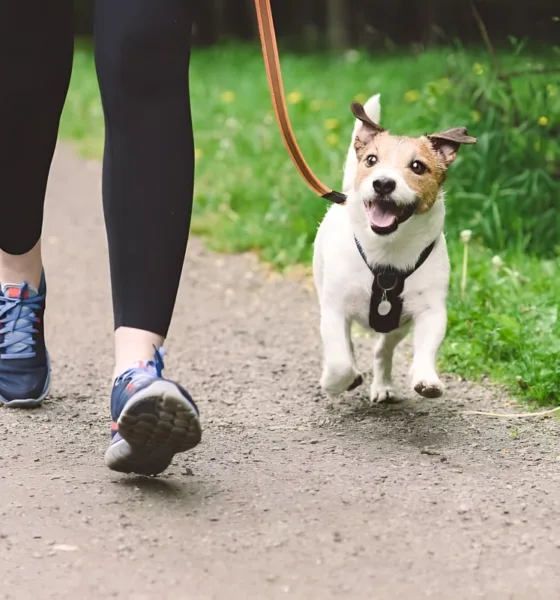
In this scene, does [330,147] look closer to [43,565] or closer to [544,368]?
[544,368]

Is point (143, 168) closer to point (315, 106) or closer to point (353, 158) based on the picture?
point (353, 158)

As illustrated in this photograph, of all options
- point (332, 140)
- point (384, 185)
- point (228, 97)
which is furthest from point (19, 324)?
point (228, 97)

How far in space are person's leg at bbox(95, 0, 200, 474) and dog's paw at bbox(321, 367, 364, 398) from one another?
0.80 m

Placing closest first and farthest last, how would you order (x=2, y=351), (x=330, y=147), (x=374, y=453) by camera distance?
1. (x=374, y=453)
2. (x=2, y=351)
3. (x=330, y=147)

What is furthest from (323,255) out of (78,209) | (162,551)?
(78,209)

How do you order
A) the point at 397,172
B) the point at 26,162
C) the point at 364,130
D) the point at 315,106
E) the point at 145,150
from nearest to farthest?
the point at 145,150, the point at 26,162, the point at 397,172, the point at 364,130, the point at 315,106

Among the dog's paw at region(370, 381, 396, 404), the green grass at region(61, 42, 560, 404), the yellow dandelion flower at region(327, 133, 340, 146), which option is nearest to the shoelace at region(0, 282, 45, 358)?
the dog's paw at region(370, 381, 396, 404)

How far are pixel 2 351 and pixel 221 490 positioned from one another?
3.15 feet

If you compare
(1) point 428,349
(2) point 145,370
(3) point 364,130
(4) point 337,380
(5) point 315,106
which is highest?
(5) point 315,106

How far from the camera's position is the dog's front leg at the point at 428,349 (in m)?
3.10

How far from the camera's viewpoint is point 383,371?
3.65 m

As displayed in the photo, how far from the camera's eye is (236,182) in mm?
7047

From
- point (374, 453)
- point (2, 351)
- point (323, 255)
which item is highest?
point (323, 255)

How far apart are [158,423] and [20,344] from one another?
3.34ft
